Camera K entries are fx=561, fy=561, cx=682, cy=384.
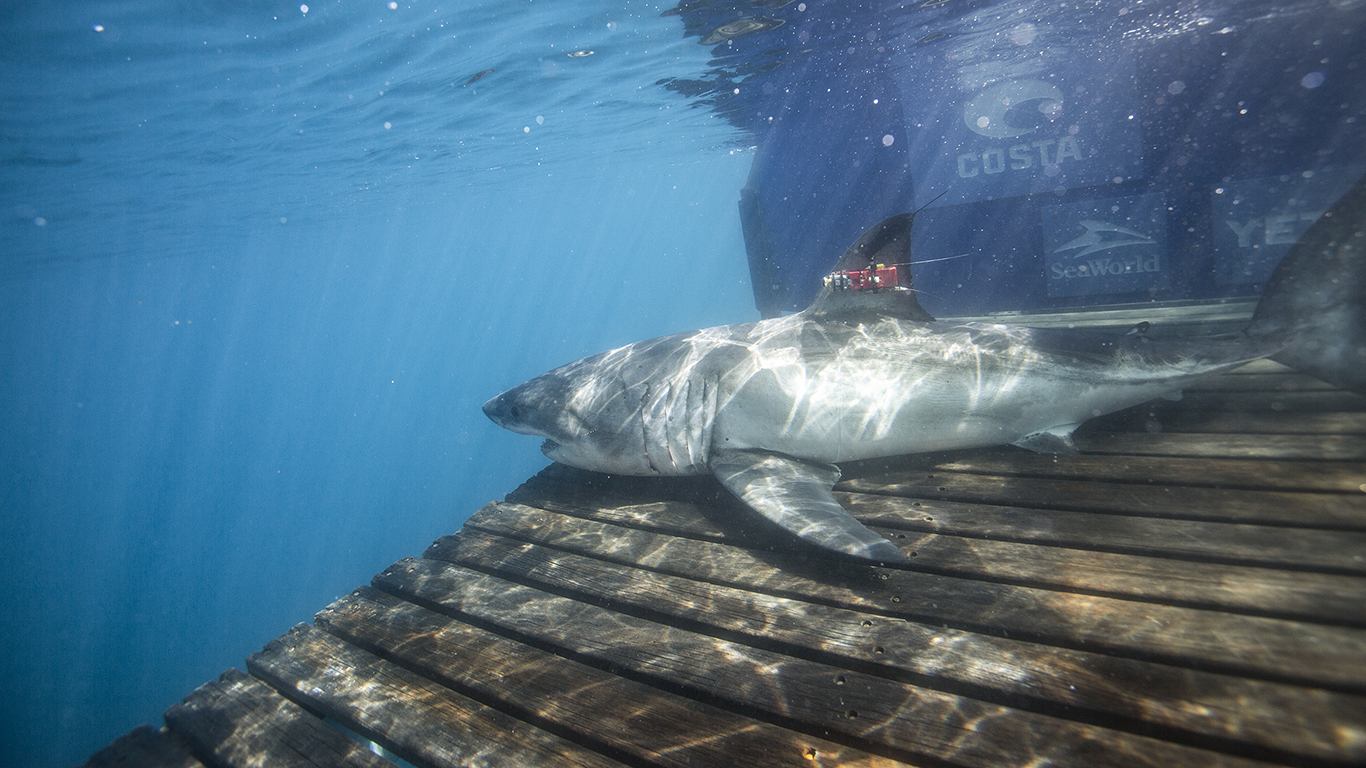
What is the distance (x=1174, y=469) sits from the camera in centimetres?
380

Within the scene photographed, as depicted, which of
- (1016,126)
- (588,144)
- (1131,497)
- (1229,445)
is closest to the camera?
(1131,497)

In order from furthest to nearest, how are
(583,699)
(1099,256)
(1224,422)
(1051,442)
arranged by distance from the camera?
(1099,256) < (1224,422) < (1051,442) < (583,699)

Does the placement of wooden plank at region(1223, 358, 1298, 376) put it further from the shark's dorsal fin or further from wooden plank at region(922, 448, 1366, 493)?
the shark's dorsal fin

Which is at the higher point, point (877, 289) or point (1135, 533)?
point (877, 289)

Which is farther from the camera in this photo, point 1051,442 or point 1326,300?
point 1051,442

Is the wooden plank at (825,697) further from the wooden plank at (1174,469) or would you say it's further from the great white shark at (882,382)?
the wooden plank at (1174,469)

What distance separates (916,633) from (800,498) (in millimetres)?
1128

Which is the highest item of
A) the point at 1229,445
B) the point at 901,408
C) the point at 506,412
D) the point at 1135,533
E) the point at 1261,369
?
the point at 506,412

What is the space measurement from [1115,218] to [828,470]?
8.57 m

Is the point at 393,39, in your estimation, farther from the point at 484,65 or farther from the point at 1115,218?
the point at 1115,218

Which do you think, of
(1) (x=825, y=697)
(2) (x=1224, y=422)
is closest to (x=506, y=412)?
(1) (x=825, y=697)

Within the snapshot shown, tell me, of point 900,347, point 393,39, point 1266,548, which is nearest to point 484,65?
point 393,39

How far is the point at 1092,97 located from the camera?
A: 990 cm

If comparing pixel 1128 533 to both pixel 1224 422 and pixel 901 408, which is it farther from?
pixel 1224 422
